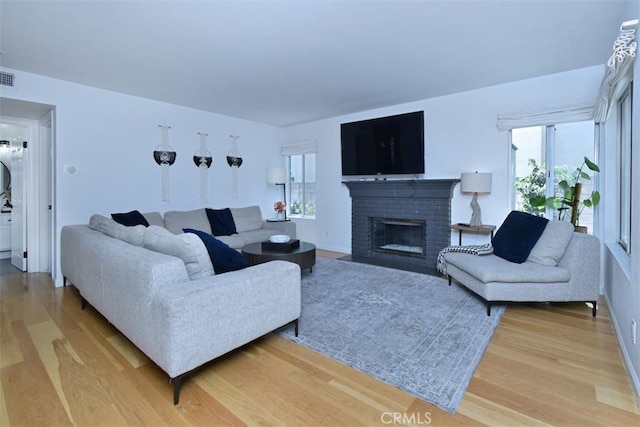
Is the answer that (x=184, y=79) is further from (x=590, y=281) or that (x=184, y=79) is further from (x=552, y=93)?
(x=590, y=281)

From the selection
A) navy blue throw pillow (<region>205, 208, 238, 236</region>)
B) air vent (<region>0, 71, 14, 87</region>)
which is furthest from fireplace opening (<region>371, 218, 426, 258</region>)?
air vent (<region>0, 71, 14, 87</region>)

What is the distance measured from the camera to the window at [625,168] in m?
2.69

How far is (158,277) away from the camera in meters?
1.77

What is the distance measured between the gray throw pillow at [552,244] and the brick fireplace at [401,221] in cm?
134

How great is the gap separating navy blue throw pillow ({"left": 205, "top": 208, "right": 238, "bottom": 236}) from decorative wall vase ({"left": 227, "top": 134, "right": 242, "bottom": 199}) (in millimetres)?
742

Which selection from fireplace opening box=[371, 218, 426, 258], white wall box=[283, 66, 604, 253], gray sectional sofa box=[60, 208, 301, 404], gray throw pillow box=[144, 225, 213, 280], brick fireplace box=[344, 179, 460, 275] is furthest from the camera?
fireplace opening box=[371, 218, 426, 258]

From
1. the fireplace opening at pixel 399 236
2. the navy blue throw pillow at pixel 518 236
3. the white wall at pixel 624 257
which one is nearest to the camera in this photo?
the white wall at pixel 624 257

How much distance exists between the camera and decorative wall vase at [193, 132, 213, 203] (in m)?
5.09

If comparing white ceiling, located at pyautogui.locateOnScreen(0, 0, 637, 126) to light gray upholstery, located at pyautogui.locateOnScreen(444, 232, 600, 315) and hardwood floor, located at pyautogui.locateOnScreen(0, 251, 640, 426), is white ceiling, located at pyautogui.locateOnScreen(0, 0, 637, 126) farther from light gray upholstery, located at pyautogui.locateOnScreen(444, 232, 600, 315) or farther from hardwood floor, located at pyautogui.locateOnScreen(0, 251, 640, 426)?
hardwood floor, located at pyautogui.locateOnScreen(0, 251, 640, 426)

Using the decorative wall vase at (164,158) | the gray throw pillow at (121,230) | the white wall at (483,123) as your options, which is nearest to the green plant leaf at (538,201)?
the white wall at (483,123)

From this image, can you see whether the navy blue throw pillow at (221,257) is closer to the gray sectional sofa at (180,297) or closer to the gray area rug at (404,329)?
the gray sectional sofa at (180,297)

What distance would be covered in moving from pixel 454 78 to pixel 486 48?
780 millimetres

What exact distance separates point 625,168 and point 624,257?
82cm

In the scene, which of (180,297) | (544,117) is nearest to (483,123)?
(544,117)
